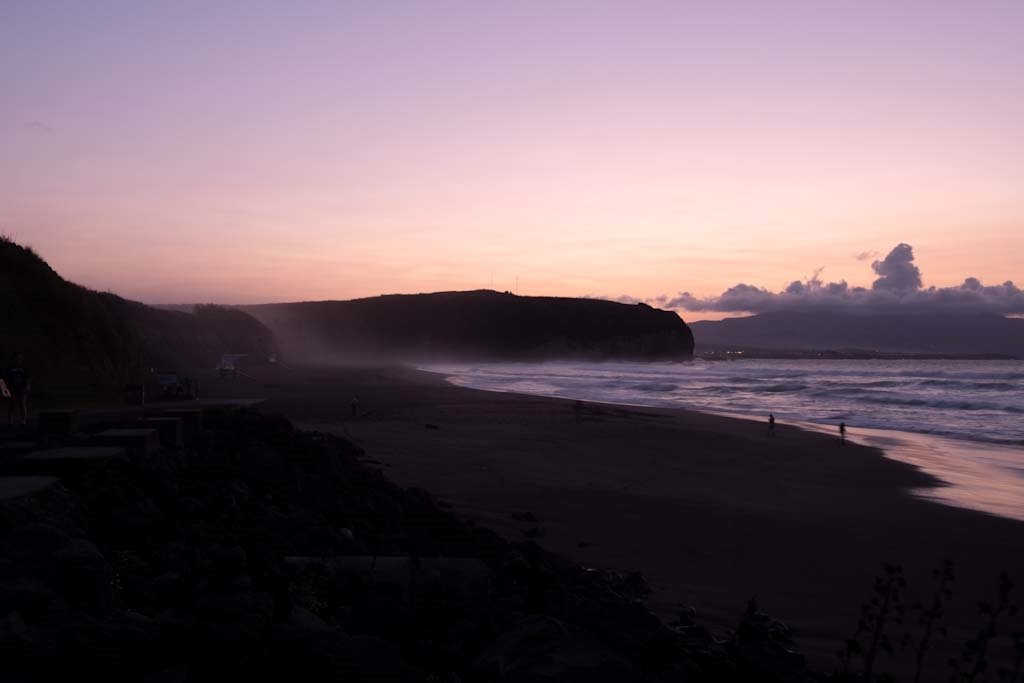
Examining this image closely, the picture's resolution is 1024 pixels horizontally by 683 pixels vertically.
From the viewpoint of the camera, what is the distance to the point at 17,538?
14.1 feet

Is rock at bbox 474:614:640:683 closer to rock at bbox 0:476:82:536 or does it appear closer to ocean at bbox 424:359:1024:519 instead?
rock at bbox 0:476:82:536

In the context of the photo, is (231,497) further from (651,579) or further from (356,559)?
(651,579)

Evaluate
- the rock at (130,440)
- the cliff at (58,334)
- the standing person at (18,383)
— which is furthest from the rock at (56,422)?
the cliff at (58,334)

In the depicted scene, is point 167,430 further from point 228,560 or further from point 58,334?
point 58,334

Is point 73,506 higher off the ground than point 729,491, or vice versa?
point 73,506

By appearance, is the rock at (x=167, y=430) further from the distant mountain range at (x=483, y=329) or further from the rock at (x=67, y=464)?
the distant mountain range at (x=483, y=329)

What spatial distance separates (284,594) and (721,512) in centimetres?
884

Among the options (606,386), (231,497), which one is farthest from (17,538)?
(606,386)

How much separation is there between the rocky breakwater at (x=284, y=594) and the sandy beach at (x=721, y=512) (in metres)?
1.17

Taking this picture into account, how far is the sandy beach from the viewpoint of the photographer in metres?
8.18

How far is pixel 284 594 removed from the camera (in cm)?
443

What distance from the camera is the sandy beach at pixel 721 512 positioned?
8.18 meters

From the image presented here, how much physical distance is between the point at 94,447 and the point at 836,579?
24.6ft

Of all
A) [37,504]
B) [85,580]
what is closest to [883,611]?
[85,580]
